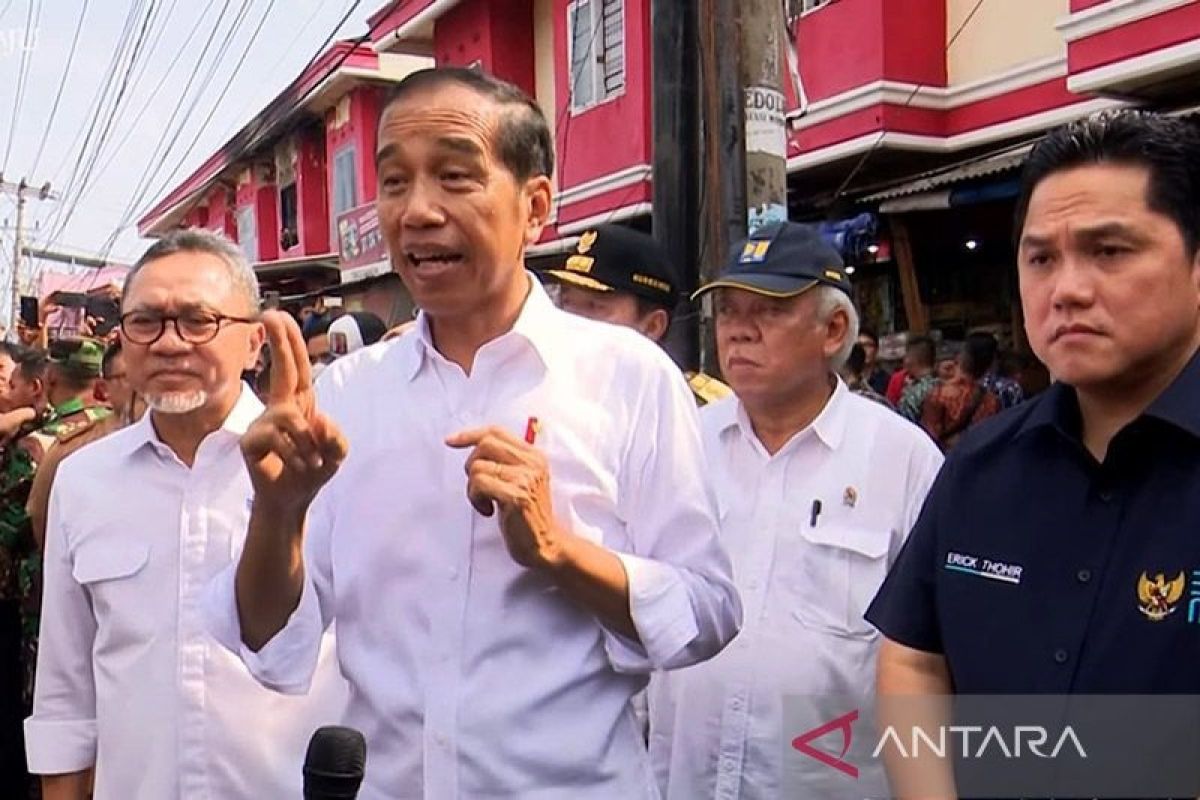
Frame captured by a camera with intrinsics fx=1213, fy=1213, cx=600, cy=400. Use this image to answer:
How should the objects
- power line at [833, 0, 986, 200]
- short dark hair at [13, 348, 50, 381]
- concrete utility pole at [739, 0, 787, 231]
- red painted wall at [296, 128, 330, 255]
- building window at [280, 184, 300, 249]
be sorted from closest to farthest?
concrete utility pole at [739, 0, 787, 231] → short dark hair at [13, 348, 50, 381] → power line at [833, 0, 986, 200] → red painted wall at [296, 128, 330, 255] → building window at [280, 184, 300, 249]

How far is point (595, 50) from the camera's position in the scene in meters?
12.7

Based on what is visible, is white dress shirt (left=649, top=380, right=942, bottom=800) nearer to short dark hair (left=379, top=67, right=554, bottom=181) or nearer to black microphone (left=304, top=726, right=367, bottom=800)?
short dark hair (left=379, top=67, right=554, bottom=181)

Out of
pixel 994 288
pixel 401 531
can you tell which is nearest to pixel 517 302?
pixel 401 531

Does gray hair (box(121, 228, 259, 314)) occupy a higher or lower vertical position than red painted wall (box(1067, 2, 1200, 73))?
lower

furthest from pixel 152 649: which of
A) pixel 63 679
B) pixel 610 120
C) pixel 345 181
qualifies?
pixel 345 181

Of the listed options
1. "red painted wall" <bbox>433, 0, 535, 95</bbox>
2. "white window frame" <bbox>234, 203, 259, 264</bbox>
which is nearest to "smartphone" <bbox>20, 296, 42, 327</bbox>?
"red painted wall" <bbox>433, 0, 535, 95</bbox>

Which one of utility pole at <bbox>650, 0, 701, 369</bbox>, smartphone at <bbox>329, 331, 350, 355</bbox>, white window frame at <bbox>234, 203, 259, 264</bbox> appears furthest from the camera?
white window frame at <bbox>234, 203, 259, 264</bbox>

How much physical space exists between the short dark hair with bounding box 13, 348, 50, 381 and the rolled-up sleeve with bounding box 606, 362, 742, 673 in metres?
4.98

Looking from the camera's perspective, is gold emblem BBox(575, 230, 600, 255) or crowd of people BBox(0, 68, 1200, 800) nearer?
crowd of people BBox(0, 68, 1200, 800)

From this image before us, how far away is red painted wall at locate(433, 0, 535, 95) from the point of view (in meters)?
14.6

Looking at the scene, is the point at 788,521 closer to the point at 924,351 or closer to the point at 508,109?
the point at 508,109

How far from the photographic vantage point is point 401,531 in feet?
6.08

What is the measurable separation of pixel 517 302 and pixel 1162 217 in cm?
96

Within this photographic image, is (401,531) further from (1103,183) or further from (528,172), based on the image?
(1103,183)
